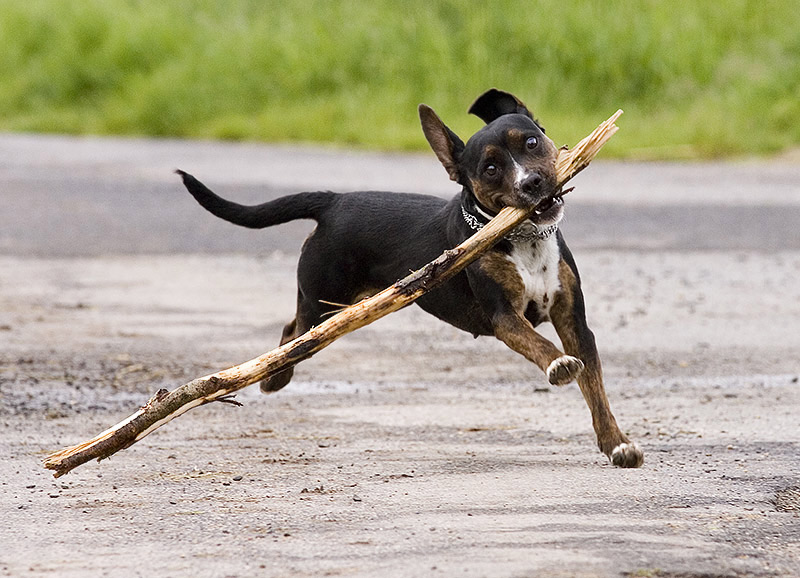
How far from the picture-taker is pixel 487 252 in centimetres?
550

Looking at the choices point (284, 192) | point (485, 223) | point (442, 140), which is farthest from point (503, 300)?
point (284, 192)

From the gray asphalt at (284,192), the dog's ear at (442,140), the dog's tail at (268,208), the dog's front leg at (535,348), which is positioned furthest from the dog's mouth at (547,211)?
the gray asphalt at (284,192)

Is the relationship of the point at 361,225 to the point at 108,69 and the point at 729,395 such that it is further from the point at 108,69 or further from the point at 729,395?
the point at 108,69

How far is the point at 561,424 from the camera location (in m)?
6.27

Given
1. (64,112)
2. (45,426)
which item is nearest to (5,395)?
(45,426)

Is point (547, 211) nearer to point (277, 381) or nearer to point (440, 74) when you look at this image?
point (277, 381)

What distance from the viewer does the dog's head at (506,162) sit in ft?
17.3

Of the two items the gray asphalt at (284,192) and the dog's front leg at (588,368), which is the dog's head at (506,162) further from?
the gray asphalt at (284,192)

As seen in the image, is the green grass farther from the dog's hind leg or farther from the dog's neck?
the dog's neck

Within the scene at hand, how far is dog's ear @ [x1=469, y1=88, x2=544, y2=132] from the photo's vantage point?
19.5 feet

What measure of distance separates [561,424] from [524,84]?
14.9 m

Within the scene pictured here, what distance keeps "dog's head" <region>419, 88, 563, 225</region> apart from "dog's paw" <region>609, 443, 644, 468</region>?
2.75 feet

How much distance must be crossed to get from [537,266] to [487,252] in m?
0.19

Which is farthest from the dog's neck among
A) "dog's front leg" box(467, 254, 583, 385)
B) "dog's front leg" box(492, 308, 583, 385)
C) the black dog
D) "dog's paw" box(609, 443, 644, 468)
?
"dog's paw" box(609, 443, 644, 468)
